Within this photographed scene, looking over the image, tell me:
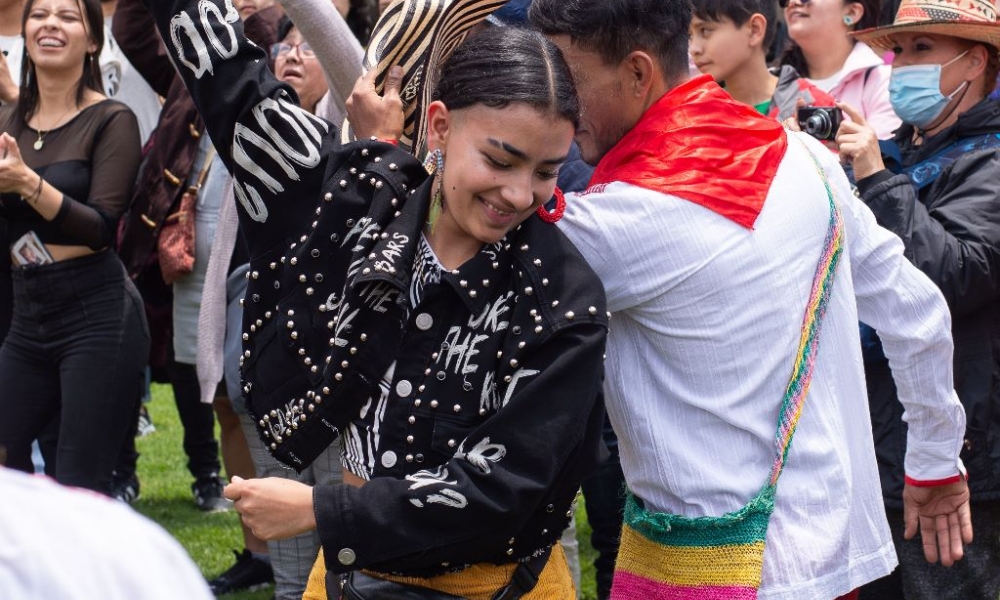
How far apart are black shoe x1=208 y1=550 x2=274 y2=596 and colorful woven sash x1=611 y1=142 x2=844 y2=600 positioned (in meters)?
3.43

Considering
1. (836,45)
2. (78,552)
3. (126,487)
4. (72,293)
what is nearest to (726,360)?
(78,552)

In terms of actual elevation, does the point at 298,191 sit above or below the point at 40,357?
above

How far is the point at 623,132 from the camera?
2.60 m

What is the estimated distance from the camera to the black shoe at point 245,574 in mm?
5734

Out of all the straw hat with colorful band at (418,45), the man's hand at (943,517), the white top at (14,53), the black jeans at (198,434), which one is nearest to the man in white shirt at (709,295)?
the straw hat with colorful band at (418,45)

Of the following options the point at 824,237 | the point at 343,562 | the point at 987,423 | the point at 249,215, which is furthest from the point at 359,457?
the point at 987,423

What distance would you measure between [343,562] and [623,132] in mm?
982

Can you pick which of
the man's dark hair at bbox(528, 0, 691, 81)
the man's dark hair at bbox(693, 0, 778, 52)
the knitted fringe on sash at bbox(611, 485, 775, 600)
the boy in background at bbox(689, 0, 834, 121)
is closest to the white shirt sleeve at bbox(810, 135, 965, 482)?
the man's dark hair at bbox(528, 0, 691, 81)

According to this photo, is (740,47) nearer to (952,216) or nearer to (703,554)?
(952,216)

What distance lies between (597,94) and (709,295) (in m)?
0.44

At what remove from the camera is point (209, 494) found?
712 cm

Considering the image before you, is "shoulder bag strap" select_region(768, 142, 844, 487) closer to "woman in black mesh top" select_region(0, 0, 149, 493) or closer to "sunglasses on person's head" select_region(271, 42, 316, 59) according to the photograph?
"sunglasses on person's head" select_region(271, 42, 316, 59)

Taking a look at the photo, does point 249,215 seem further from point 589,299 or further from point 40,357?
point 40,357

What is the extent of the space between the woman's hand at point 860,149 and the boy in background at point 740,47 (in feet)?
3.26
